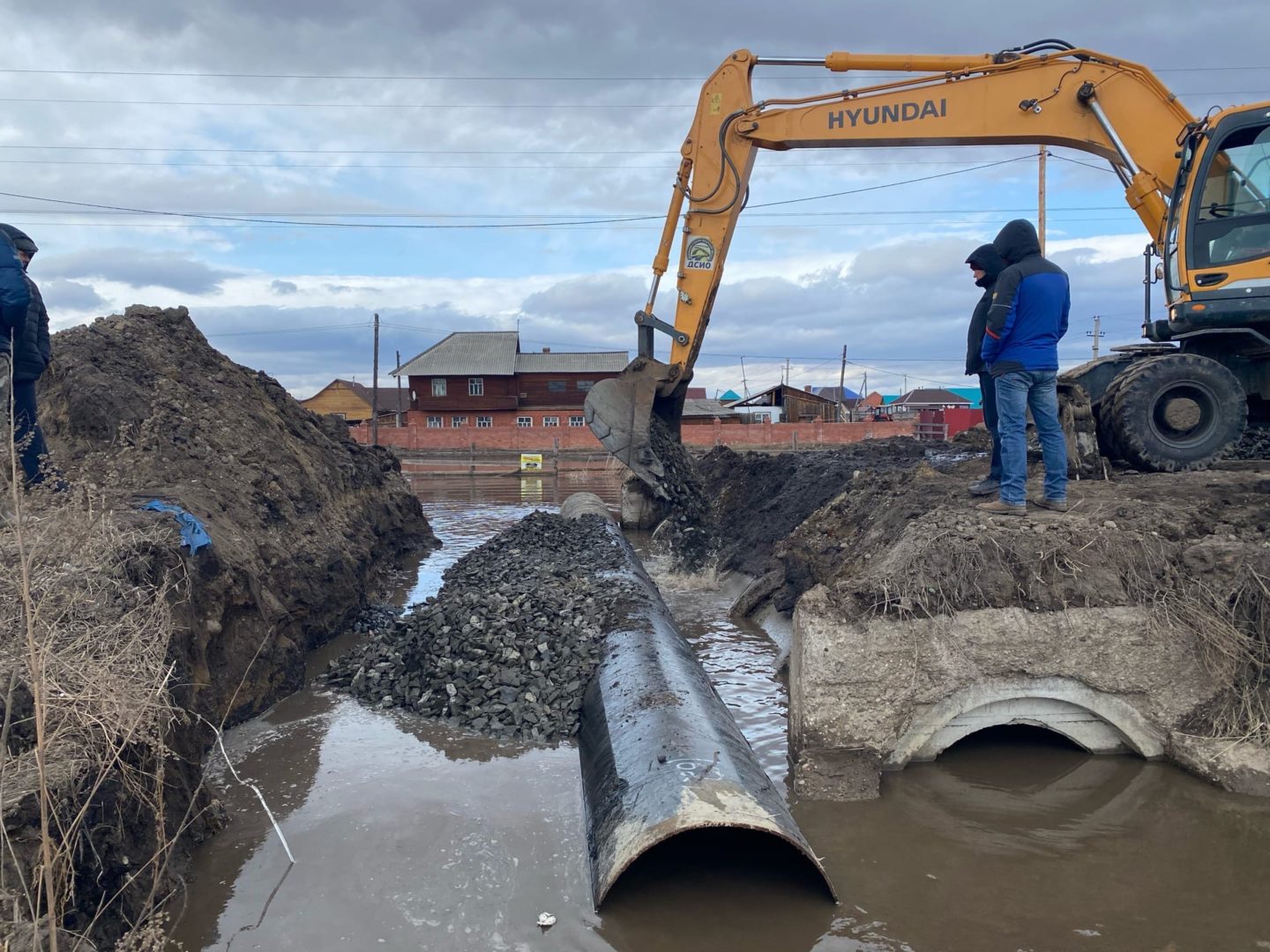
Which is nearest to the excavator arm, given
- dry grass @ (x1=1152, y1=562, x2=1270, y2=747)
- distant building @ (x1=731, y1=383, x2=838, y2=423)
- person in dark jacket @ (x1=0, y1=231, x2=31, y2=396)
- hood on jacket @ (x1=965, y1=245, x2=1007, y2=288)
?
hood on jacket @ (x1=965, y1=245, x2=1007, y2=288)

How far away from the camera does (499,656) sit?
665 cm

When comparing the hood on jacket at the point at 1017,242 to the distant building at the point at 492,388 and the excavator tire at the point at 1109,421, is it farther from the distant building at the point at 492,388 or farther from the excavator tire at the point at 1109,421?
the distant building at the point at 492,388

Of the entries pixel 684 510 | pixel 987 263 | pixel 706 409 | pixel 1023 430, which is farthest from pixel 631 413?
pixel 706 409

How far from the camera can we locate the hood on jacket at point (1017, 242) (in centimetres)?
608

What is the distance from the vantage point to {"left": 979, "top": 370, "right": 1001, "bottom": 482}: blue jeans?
22.6 ft

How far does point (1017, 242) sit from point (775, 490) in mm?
8222

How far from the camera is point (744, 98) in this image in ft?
33.4

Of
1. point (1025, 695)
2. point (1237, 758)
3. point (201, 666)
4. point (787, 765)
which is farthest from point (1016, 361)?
point (201, 666)

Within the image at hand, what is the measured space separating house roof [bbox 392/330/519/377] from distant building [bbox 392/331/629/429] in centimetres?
5

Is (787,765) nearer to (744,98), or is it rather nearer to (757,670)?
(757,670)

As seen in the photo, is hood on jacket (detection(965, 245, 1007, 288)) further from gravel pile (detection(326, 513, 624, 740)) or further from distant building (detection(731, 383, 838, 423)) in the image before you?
distant building (detection(731, 383, 838, 423))

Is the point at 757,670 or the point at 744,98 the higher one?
the point at 744,98

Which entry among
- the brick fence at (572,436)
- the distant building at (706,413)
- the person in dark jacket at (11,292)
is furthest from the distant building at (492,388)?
the person in dark jacket at (11,292)

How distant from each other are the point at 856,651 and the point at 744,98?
7.52 meters
